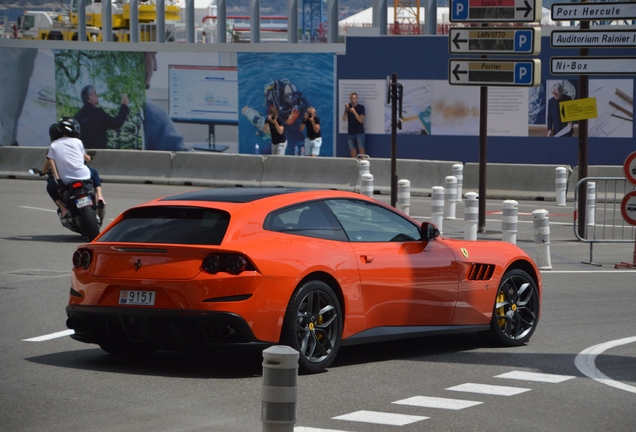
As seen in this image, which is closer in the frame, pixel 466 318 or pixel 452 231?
pixel 466 318

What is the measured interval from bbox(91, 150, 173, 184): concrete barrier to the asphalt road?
754 inches

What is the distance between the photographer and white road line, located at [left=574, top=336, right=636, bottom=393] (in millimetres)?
7934

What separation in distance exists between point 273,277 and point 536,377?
6.79 feet

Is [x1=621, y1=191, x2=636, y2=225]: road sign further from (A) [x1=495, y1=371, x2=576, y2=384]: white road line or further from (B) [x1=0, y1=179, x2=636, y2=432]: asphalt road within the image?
(A) [x1=495, y1=371, x2=576, y2=384]: white road line

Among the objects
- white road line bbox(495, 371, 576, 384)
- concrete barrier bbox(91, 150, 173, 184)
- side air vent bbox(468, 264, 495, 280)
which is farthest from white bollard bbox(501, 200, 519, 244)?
concrete barrier bbox(91, 150, 173, 184)

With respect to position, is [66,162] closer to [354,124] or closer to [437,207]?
[437,207]

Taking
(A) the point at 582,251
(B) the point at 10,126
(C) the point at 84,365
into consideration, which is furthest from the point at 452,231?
(B) the point at 10,126

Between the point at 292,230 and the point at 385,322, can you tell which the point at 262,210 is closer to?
the point at 292,230

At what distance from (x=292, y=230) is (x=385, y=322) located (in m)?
1.07

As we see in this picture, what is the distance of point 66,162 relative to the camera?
54.5 ft

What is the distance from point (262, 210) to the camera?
838 centimetres

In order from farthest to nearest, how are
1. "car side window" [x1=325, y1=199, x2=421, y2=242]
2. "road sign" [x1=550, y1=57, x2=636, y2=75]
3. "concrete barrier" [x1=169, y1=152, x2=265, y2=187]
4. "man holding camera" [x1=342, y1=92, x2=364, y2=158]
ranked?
"man holding camera" [x1=342, y1=92, x2=364, y2=158] < "concrete barrier" [x1=169, y1=152, x2=265, y2=187] < "road sign" [x1=550, y1=57, x2=636, y2=75] < "car side window" [x1=325, y1=199, x2=421, y2=242]

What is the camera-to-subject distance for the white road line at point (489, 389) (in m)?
7.64

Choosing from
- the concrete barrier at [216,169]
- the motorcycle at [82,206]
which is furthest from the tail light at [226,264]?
the concrete barrier at [216,169]
